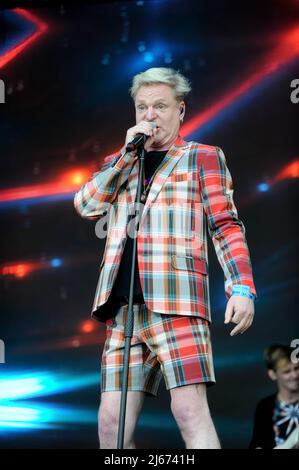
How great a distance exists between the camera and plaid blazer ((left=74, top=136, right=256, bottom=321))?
2273 millimetres

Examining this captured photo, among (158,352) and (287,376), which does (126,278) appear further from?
(287,376)

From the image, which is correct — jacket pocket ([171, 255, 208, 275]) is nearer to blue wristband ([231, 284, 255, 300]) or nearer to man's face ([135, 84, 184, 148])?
blue wristband ([231, 284, 255, 300])

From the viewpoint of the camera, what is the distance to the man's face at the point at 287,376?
3.41 metres

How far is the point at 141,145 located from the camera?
2.27m

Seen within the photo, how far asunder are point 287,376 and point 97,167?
4.56ft

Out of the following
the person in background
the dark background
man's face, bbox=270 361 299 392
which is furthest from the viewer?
the dark background

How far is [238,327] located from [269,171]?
5.49 feet

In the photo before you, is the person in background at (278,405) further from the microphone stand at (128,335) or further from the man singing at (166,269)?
the microphone stand at (128,335)

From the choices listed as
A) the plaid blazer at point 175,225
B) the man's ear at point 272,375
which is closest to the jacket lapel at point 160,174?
the plaid blazer at point 175,225

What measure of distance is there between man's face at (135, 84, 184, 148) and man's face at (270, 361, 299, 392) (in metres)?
1.41

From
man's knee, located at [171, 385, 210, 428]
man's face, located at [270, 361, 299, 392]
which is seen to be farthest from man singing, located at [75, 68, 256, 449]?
man's face, located at [270, 361, 299, 392]

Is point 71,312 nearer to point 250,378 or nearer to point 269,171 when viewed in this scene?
point 250,378

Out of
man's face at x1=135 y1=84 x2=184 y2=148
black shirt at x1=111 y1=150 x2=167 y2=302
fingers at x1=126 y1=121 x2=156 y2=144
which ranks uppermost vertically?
man's face at x1=135 y1=84 x2=184 y2=148
